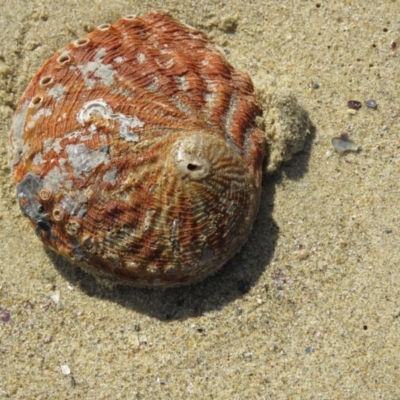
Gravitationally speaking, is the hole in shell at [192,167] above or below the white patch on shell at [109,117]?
below

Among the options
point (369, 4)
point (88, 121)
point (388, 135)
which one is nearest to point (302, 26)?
point (369, 4)

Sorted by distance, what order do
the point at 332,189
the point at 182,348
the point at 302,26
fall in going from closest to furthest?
the point at 182,348 < the point at 332,189 < the point at 302,26

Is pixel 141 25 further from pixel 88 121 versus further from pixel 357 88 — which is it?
pixel 357 88

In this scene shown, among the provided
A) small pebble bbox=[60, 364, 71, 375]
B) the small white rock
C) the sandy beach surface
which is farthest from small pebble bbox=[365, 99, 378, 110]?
small pebble bbox=[60, 364, 71, 375]

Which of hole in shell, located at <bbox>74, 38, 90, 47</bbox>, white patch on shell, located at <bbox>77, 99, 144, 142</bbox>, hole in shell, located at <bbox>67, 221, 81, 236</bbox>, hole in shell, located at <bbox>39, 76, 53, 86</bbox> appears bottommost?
hole in shell, located at <bbox>67, 221, 81, 236</bbox>

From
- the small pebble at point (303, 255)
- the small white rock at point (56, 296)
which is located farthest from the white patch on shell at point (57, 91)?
the small pebble at point (303, 255)

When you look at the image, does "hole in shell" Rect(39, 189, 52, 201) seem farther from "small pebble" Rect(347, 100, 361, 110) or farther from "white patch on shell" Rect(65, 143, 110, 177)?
"small pebble" Rect(347, 100, 361, 110)

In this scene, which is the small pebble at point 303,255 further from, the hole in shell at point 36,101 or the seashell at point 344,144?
the hole in shell at point 36,101
